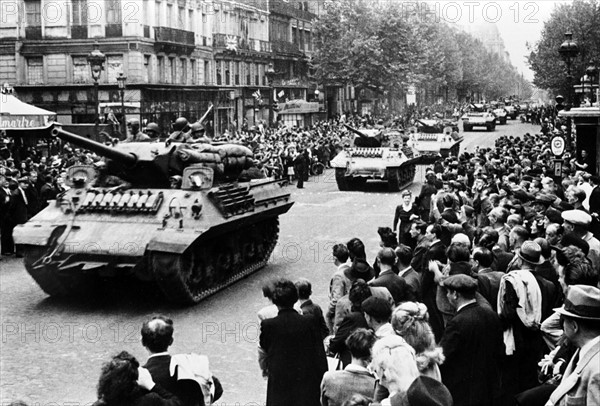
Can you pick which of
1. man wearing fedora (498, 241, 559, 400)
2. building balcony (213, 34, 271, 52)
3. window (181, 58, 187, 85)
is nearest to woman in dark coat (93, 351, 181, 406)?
man wearing fedora (498, 241, 559, 400)

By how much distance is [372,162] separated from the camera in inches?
1080

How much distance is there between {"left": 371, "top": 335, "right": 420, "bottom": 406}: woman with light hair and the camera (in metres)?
4.84

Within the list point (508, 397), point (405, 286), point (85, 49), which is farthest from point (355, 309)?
point (85, 49)

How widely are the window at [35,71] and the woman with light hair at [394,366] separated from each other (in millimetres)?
40384

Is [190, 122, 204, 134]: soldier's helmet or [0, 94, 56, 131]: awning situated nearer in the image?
[190, 122, 204, 134]: soldier's helmet

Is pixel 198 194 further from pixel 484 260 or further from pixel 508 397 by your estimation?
pixel 508 397

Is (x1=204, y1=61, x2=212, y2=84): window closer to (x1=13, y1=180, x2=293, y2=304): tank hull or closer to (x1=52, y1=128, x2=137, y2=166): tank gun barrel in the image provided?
(x1=13, y1=180, x2=293, y2=304): tank hull

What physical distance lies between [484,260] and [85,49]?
3636 centimetres

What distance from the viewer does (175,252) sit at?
11.9m

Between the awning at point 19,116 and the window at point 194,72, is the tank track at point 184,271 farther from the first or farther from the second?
the window at point 194,72

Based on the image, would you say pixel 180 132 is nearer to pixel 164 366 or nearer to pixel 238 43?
pixel 164 366

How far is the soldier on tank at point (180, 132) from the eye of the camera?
15.1 metres

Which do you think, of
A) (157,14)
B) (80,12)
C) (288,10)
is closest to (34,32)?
(80,12)

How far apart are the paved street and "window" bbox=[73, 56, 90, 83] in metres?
26.0
